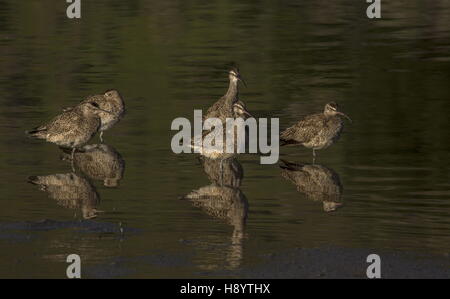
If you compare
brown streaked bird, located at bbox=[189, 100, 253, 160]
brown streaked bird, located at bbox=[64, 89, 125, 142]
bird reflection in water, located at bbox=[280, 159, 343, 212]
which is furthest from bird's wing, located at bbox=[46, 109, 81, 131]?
bird reflection in water, located at bbox=[280, 159, 343, 212]

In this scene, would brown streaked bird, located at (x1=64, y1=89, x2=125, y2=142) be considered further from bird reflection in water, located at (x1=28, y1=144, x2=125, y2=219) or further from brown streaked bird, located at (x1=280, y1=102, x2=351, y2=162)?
brown streaked bird, located at (x1=280, y1=102, x2=351, y2=162)

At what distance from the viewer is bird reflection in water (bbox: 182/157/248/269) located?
1538cm

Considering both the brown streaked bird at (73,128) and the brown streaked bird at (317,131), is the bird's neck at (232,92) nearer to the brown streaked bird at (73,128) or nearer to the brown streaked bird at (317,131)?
the brown streaked bird at (317,131)

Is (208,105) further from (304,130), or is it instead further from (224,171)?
(224,171)

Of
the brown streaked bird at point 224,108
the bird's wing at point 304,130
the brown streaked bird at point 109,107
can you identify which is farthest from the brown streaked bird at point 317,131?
the brown streaked bird at point 109,107

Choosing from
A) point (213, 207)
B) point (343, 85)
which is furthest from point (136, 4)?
point (213, 207)

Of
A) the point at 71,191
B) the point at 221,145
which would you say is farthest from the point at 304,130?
the point at 71,191

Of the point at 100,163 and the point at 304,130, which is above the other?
the point at 304,130

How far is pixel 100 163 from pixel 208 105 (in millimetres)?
4973

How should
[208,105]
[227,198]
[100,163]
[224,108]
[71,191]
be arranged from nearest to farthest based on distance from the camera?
1. [227,198]
2. [71,191]
3. [100,163]
4. [224,108]
5. [208,105]

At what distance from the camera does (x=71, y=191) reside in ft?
60.3

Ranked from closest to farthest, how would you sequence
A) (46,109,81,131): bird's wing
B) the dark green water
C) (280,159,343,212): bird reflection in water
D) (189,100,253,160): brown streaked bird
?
the dark green water
(280,159,343,212): bird reflection in water
(189,100,253,160): brown streaked bird
(46,109,81,131): bird's wing

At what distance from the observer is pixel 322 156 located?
21.3m

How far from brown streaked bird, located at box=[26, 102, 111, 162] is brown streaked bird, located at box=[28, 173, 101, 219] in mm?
1857
